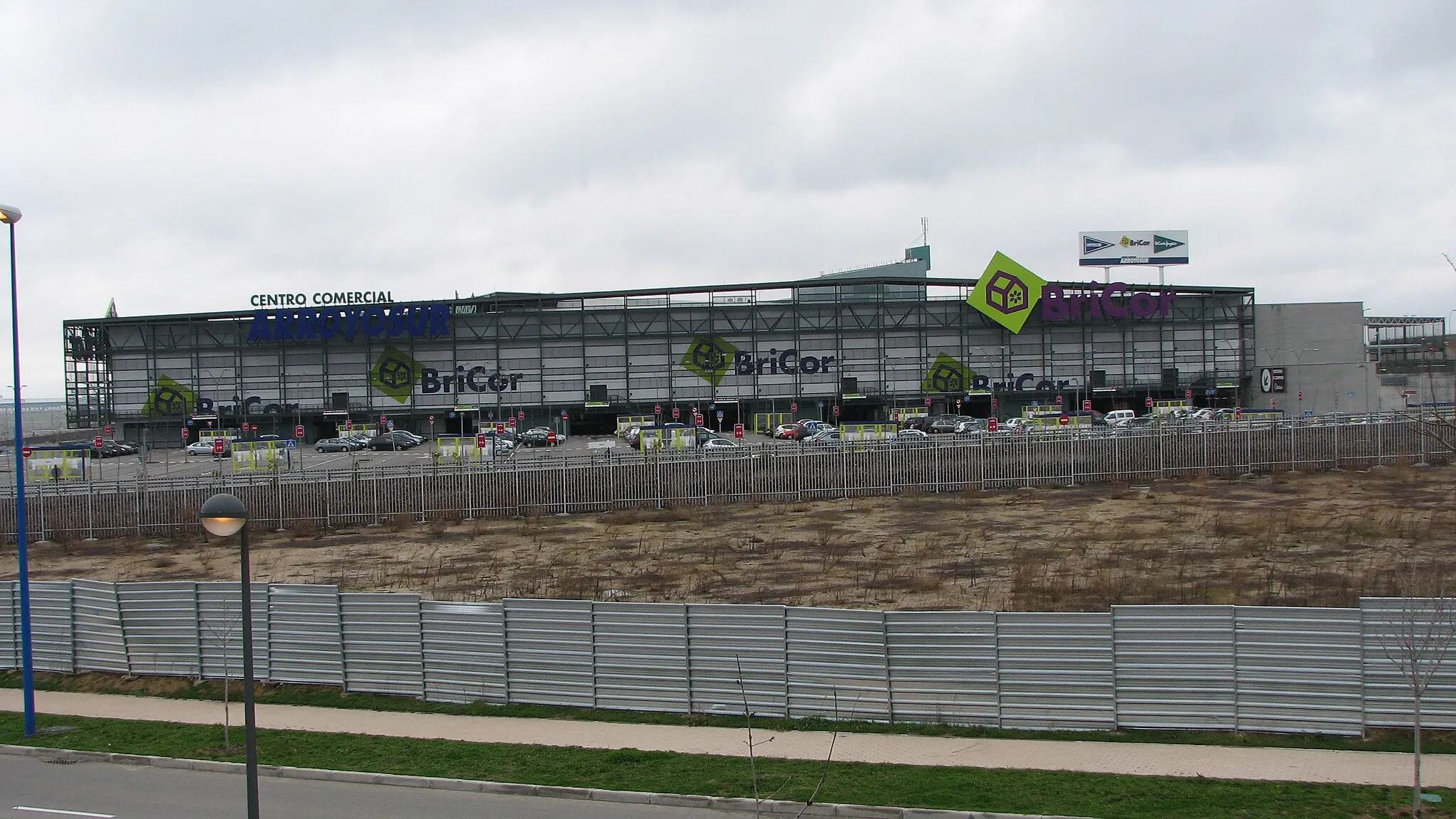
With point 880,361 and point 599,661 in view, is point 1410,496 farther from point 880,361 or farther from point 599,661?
point 880,361

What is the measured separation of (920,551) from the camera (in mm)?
28531

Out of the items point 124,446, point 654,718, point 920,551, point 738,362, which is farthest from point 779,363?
point 654,718

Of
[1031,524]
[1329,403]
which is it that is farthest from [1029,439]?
[1329,403]

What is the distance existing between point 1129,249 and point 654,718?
3561 inches

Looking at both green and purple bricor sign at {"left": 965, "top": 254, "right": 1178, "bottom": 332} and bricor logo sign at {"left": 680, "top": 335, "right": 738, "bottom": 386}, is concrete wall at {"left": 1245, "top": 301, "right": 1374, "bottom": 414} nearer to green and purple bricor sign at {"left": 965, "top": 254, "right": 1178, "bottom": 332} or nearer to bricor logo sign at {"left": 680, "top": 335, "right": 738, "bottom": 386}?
green and purple bricor sign at {"left": 965, "top": 254, "right": 1178, "bottom": 332}

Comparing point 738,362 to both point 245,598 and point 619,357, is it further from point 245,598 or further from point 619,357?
point 245,598

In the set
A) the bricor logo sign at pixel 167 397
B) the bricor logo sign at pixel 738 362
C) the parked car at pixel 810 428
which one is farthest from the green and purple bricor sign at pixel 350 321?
the parked car at pixel 810 428

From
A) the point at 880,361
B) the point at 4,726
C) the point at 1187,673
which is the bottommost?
the point at 4,726

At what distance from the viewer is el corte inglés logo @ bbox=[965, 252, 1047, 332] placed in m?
87.9

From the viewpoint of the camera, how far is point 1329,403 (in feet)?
298

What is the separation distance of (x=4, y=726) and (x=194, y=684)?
3.06m

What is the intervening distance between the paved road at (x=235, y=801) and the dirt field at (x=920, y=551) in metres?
8.83

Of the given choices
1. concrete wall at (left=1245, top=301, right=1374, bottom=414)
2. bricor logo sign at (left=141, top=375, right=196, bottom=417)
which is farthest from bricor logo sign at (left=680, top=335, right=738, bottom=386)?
concrete wall at (left=1245, top=301, right=1374, bottom=414)

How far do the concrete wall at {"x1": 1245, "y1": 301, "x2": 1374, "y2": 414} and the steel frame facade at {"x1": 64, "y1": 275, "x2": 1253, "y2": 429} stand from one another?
856cm
